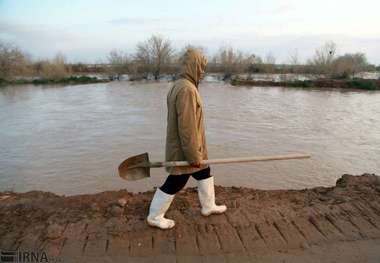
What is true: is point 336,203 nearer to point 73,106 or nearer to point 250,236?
point 250,236

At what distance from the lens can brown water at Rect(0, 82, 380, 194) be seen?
282 inches

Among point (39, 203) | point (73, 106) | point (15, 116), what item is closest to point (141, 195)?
point (39, 203)

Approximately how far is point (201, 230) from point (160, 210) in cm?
48

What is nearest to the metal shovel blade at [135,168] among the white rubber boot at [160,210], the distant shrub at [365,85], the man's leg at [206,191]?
the white rubber boot at [160,210]

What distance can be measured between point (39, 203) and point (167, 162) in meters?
1.92

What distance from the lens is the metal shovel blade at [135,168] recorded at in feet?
12.3

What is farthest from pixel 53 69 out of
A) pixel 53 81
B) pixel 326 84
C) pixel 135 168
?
pixel 135 168

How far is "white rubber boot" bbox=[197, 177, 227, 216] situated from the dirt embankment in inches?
3.4

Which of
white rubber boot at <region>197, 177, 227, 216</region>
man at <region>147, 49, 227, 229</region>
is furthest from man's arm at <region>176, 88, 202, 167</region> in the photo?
white rubber boot at <region>197, 177, 227, 216</region>

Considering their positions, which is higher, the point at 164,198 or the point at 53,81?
the point at 53,81

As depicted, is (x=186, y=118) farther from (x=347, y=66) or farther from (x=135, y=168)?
(x=347, y=66)

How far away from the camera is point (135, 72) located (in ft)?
165

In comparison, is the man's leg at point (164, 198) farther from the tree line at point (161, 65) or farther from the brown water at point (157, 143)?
the tree line at point (161, 65)

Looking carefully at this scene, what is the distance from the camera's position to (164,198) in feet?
11.3
